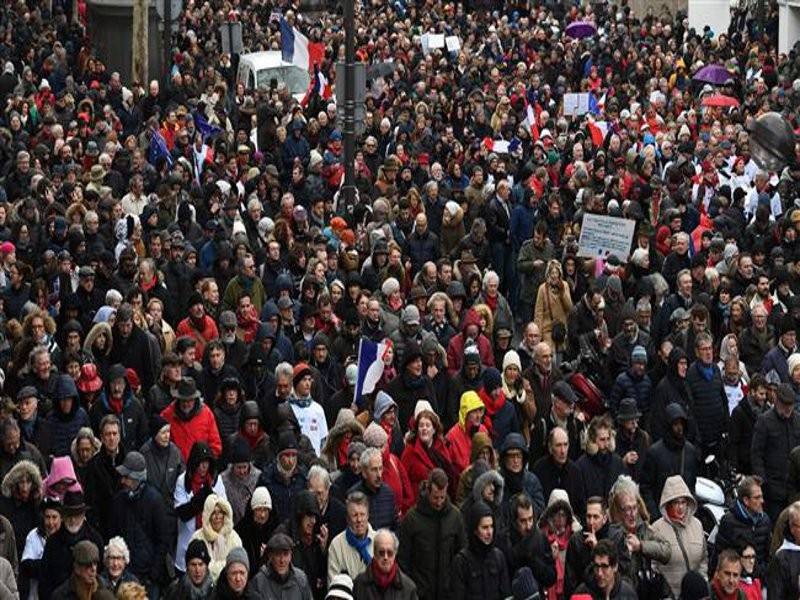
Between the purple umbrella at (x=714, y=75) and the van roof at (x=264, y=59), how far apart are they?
19.8ft

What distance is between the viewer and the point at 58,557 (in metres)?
12.6

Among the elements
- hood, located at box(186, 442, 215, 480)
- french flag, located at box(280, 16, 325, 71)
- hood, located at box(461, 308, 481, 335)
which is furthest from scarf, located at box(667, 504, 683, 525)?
french flag, located at box(280, 16, 325, 71)

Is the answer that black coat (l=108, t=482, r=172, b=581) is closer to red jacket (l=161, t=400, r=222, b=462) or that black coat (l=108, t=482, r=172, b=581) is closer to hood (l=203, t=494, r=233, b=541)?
hood (l=203, t=494, r=233, b=541)

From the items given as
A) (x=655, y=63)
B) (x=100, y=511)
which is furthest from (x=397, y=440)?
(x=655, y=63)

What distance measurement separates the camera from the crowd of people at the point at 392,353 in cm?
1262

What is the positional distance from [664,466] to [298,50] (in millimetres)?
19035

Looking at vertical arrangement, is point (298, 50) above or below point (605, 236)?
below

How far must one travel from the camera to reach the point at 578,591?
1174 cm

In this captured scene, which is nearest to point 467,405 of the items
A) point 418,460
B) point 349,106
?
point 418,460

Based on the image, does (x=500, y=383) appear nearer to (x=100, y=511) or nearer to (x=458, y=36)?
(x=100, y=511)

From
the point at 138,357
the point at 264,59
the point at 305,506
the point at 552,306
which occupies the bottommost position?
the point at 264,59

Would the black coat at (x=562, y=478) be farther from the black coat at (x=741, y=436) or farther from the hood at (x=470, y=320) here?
the hood at (x=470, y=320)

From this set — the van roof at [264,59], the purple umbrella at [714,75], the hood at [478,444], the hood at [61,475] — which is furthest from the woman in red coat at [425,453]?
the van roof at [264,59]

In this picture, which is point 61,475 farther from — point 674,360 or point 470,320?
point 470,320
